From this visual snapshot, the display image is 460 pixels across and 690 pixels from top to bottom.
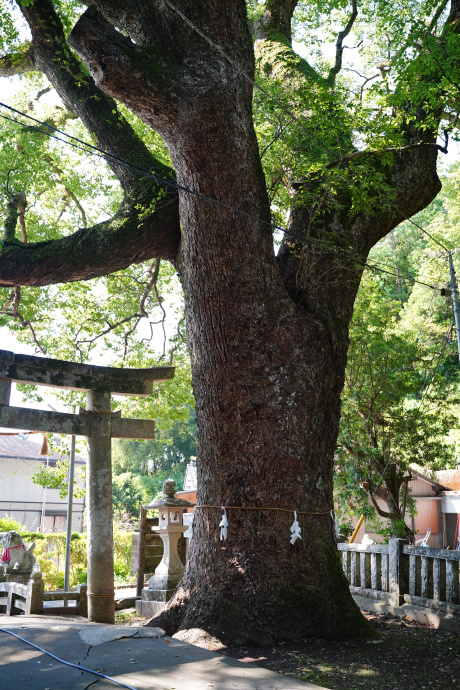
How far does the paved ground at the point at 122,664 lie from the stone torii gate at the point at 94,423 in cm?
Answer: 210

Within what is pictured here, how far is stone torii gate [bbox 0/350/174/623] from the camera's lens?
7.25m

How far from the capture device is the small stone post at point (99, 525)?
7.21 m

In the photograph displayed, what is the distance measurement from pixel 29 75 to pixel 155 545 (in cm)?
892

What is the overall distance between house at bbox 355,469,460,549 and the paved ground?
1542 centimetres

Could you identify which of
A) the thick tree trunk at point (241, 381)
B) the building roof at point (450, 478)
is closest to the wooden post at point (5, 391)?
the thick tree trunk at point (241, 381)

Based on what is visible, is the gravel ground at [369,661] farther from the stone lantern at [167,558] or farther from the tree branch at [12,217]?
the tree branch at [12,217]

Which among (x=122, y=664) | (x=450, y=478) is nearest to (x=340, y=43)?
(x=122, y=664)

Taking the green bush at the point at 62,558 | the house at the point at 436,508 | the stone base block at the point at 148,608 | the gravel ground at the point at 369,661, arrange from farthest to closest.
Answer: the house at the point at 436,508 → the green bush at the point at 62,558 → the stone base block at the point at 148,608 → the gravel ground at the point at 369,661

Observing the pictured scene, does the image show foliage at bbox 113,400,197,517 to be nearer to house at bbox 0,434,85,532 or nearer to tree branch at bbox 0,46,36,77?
house at bbox 0,434,85,532

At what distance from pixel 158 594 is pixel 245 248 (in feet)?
16.4

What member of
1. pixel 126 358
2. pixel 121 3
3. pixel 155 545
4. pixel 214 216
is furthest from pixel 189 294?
pixel 126 358

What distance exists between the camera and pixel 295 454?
18.2 feet

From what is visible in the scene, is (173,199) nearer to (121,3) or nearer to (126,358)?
A: (121,3)

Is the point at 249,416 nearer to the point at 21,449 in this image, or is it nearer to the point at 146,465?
the point at 21,449
